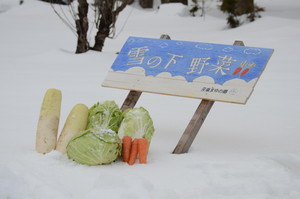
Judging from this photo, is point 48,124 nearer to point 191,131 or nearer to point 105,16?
point 191,131

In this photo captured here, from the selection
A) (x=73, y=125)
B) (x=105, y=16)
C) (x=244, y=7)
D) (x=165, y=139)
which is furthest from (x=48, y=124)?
(x=244, y=7)

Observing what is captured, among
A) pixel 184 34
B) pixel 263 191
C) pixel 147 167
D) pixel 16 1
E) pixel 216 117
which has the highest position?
pixel 263 191

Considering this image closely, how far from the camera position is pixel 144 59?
4707 mm

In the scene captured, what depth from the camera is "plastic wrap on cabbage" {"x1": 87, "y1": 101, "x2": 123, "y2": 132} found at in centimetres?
422

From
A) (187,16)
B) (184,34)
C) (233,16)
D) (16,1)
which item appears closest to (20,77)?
(184,34)

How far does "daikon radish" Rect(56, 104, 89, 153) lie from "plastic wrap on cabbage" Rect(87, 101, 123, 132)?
6 cm

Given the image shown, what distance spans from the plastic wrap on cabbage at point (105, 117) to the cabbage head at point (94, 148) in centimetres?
47

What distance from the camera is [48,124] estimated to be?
4.04 m

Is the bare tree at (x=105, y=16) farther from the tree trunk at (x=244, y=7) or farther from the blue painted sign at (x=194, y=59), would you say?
the tree trunk at (x=244, y=7)

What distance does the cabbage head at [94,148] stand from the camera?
362 cm

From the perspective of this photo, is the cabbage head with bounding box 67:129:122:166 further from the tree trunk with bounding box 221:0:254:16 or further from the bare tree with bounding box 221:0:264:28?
the tree trunk with bounding box 221:0:254:16

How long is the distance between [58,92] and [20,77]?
4.00 m

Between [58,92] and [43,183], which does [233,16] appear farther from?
[43,183]

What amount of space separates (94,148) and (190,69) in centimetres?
128
